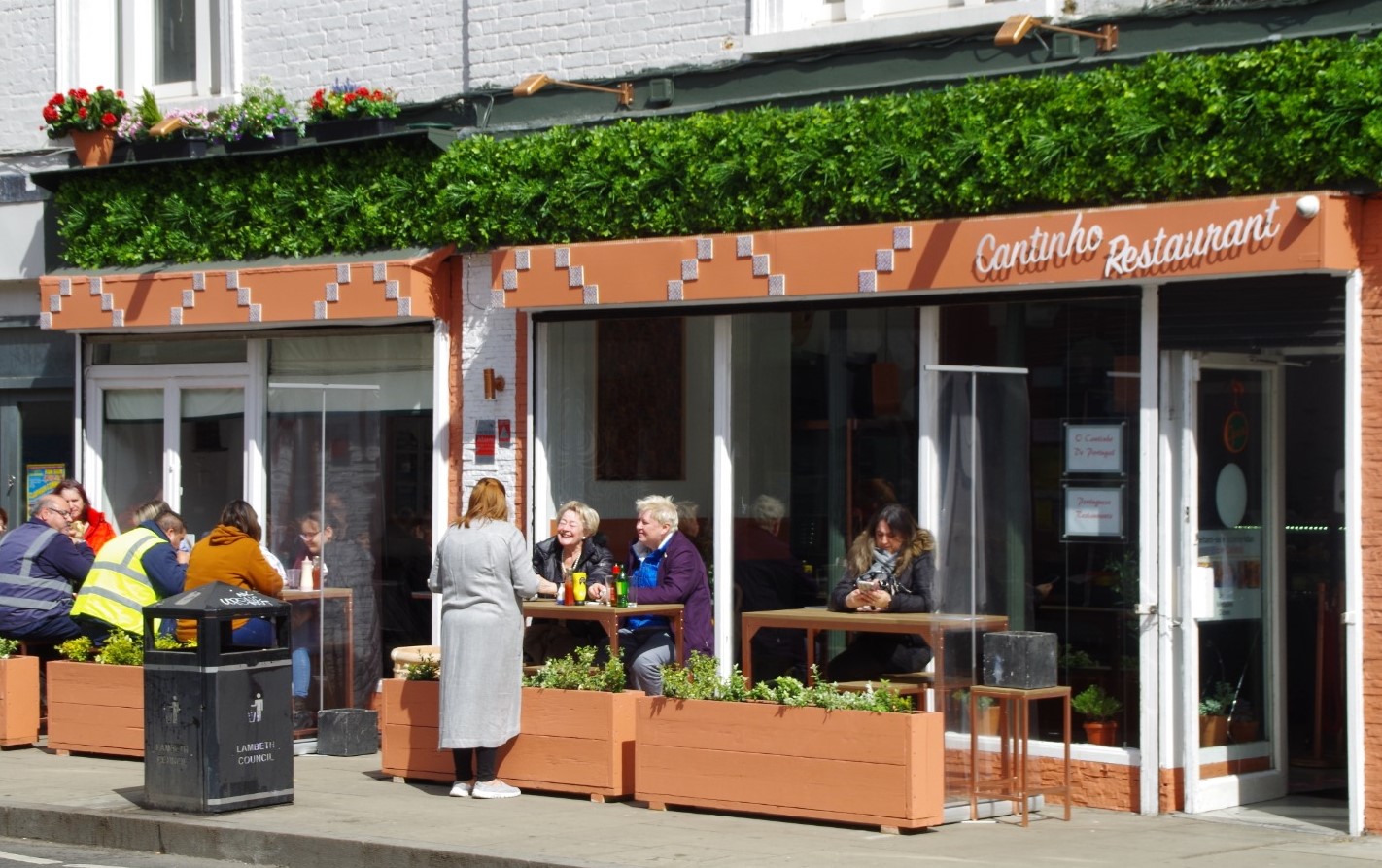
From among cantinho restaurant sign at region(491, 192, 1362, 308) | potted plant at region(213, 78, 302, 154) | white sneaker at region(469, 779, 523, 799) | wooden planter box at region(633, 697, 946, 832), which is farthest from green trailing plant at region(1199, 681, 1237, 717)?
potted plant at region(213, 78, 302, 154)

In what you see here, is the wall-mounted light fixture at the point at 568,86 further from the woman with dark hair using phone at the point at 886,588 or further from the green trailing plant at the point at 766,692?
the green trailing plant at the point at 766,692

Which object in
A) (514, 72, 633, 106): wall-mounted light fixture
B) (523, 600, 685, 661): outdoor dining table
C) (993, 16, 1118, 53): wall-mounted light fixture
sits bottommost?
(523, 600, 685, 661): outdoor dining table

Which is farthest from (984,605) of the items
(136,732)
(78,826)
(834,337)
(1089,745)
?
(136,732)

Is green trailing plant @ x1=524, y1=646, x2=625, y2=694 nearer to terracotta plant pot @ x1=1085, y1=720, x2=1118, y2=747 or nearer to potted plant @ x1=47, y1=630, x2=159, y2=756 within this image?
terracotta plant pot @ x1=1085, y1=720, x2=1118, y2=747

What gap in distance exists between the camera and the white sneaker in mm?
11039

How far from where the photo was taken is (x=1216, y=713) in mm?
10914

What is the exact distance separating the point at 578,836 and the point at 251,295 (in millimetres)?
6019

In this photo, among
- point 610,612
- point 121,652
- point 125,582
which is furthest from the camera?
point 125,582

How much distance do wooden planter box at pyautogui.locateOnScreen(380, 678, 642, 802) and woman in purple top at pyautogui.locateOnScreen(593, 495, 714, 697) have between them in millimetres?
751

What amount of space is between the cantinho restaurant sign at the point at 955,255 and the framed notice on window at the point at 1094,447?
89cm

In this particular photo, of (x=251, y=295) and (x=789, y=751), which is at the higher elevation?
(x=251, y=295)

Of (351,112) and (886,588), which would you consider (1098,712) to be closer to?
(886,588)

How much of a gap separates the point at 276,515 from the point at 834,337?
16.1ft

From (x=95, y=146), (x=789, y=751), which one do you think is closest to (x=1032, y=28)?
(x=789, y=751)
